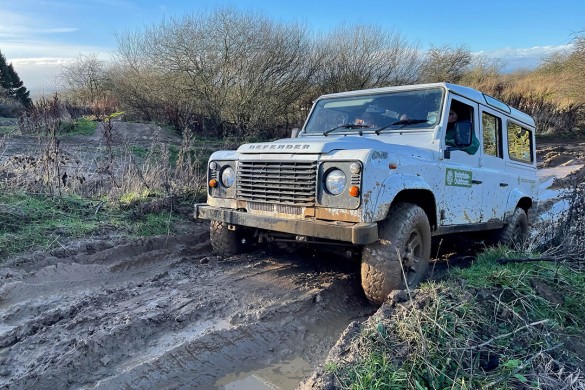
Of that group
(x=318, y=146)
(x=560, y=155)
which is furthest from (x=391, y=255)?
(x=560, y=155)

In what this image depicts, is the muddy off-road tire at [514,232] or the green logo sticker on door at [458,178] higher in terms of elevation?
the green logo sticker on door at [458,178]

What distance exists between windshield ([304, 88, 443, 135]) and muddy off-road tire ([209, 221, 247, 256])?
5.01 feet

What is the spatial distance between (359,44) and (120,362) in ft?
74.2

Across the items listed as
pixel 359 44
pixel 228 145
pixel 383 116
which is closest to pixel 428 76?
pixel 359 44

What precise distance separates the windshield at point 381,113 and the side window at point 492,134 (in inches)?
38.9

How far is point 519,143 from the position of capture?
250 inches

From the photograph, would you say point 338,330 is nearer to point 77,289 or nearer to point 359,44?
point 77,289

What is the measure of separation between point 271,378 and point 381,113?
10.4 feet

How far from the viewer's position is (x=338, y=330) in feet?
11.8

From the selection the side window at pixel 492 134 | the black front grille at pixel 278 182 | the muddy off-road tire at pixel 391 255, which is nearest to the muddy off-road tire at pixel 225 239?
the black front grille at pixel 278 182

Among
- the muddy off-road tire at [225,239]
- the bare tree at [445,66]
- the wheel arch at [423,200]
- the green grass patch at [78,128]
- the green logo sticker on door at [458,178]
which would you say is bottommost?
the muddy off-road tire at [225,239]

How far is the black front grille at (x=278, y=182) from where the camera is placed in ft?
12.4

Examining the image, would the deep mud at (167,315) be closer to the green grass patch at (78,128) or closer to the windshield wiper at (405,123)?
the windshield wiper at (405,123)

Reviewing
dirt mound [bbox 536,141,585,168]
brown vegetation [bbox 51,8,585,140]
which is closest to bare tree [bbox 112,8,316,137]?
brown vegetation [bbox 51,8,585,140]
